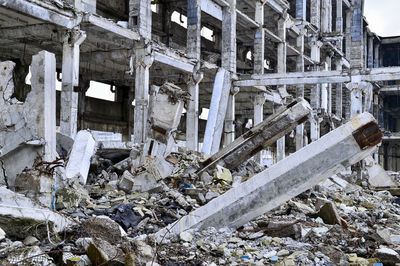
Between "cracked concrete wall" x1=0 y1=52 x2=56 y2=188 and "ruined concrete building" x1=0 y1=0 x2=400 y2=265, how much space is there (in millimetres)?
20

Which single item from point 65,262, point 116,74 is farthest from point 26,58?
point 65,262

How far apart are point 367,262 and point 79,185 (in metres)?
5.19

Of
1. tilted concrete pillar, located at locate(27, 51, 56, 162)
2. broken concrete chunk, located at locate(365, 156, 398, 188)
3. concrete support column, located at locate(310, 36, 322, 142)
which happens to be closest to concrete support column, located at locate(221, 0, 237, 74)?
concrete support column, located at locate(310, 36, 322, 142)

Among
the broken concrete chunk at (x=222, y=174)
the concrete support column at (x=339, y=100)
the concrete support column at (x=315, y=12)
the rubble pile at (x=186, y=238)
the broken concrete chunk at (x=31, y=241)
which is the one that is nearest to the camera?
the rubble pile at (x=186, y=238)

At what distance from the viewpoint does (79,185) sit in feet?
26.6

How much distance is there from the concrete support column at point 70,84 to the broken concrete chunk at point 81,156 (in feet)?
7.53

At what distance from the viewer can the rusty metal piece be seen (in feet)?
17.6

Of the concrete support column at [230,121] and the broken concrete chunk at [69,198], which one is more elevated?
the concrete support column at [230,121]

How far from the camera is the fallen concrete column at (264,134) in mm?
9869

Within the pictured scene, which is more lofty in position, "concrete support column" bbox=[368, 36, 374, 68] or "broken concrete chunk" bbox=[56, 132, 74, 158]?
"concrete support column" bbox=[368, 36, 374, 68]

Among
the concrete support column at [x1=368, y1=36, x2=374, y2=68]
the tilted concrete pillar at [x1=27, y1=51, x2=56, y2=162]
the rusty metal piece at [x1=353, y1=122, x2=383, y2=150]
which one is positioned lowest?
the rusty metal piece at [x1=353, y1=122, x2=383, y2=150]

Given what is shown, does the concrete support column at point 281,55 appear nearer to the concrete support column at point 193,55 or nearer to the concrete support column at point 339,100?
the concrete support column at point 339,100

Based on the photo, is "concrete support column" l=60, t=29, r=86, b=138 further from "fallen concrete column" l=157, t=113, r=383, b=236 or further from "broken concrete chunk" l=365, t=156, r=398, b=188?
"broken concrete chunk" l=365, t=156, r=398, b=188

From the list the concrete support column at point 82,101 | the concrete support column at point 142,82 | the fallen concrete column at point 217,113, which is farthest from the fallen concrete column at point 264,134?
the concrete support column at point 82,101
